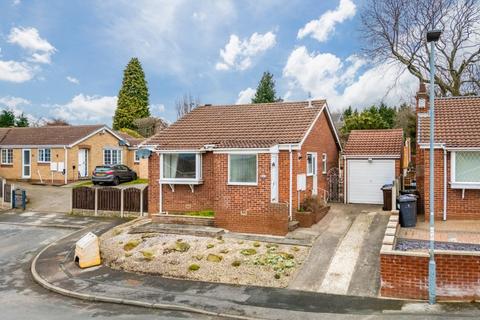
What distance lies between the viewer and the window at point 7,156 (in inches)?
1257

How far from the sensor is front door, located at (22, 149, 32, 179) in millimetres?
31156

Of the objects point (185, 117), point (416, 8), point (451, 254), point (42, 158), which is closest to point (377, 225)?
point (451, 254)

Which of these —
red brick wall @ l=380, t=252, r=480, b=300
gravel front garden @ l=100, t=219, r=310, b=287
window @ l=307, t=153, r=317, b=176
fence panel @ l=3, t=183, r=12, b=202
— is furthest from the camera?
fence panel @ l=3, t=183, r=12, b=202

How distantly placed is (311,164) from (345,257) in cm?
681

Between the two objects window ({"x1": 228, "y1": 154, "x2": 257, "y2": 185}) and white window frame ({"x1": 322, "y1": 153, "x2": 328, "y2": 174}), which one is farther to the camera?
white window frame ({"x1": 322, "y1": 153, "x2": 328, "y2": 174})

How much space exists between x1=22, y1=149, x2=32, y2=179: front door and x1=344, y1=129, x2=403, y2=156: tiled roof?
24410 millimetres

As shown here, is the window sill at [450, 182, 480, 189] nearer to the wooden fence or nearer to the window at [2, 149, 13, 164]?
the wooden fence

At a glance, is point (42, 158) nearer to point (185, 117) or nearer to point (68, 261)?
point (185, 117)

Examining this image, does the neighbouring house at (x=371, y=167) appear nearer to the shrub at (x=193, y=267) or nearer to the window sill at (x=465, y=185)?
the window sill at (x=465, y=185)

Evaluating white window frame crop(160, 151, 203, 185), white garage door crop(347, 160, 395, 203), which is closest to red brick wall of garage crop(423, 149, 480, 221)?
white garage door crop(347, 160, 395, 203)

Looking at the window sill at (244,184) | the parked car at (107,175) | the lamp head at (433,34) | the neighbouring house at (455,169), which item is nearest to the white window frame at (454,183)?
the neighbouring house at (455,169)

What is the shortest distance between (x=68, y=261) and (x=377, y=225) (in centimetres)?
1096

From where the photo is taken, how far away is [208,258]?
12.0 meters

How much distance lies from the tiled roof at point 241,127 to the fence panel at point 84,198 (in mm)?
5499
